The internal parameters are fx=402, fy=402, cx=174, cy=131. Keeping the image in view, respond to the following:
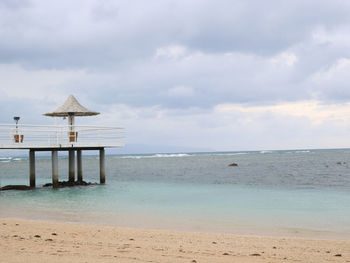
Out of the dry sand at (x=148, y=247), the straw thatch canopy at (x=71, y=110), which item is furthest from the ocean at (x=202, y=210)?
the straw thatch canopy at (x=71, y=110)

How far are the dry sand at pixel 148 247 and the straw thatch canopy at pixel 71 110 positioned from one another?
552 inches

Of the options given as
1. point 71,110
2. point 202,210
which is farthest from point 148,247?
point 71,110

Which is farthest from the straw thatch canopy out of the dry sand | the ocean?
the dry sand

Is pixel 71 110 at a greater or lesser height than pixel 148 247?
greater

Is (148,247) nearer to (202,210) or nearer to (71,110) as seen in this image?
(202,210)

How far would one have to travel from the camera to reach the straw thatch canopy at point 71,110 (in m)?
24.1

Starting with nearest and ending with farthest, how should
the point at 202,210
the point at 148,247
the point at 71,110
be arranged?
the point at 148,247
the point at 202,210
the point at 71,110

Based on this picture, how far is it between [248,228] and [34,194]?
1350 cm

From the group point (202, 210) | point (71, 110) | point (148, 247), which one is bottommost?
point (202, 210)

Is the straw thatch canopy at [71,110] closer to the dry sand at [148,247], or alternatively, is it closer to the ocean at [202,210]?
the ocean at [202,210]

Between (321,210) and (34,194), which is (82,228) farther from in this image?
(34,194)

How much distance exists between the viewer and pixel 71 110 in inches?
946

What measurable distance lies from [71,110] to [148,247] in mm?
17207

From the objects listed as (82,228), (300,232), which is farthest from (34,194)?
(300,232)
